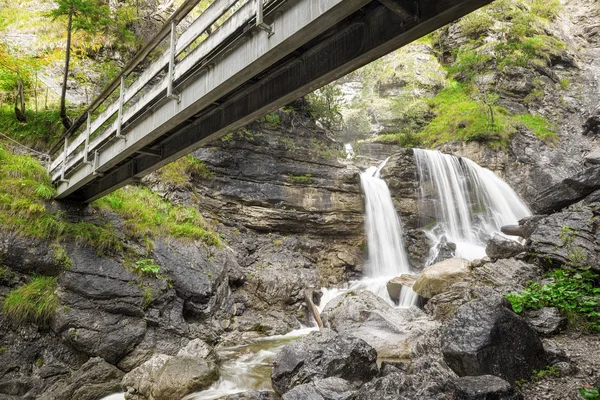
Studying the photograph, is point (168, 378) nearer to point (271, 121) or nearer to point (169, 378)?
point (169, 378)

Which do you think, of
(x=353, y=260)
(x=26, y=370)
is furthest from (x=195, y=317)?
(x=353, y=260)

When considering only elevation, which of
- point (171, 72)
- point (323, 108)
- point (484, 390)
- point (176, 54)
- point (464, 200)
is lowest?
point (484, 390)

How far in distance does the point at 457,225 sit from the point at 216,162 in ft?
41.1

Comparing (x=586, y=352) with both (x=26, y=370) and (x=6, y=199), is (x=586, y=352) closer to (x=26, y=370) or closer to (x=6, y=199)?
(x=26, y=370)

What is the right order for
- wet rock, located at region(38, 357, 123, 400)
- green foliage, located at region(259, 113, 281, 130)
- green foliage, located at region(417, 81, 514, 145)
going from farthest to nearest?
green foliage, located at region(417, 81, 514, 145) < green foliage, located at region(259, 113, 281, 130) < wet rock, located at region(38, 357, 123, 400)

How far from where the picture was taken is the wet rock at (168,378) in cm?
612

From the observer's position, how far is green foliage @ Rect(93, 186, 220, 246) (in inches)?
409

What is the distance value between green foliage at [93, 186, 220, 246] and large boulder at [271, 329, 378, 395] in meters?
6.09

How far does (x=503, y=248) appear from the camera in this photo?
10.1 meters

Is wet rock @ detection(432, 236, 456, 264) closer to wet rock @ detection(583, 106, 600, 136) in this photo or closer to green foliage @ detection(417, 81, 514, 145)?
green foliage @ detection(417, 81, 514, 145)

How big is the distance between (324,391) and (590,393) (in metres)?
3.23

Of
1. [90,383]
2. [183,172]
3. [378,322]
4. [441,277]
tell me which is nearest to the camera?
[90,383]

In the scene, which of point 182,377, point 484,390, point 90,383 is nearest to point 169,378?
point 182,377

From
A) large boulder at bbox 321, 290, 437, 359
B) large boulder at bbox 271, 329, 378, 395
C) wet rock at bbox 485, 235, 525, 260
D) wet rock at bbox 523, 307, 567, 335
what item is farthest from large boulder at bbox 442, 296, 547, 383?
wet rock at bbox 485, 235, 525, 260
